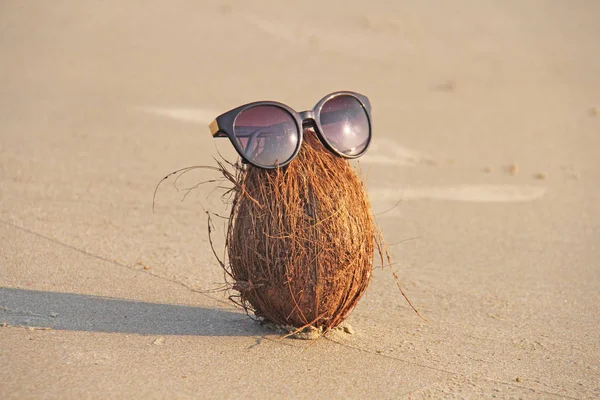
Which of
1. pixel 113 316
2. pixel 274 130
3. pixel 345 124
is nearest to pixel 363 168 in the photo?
pixel 345 124

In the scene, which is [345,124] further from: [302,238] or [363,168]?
[363,168]

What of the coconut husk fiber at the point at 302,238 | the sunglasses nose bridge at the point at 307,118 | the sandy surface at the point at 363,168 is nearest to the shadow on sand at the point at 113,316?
Answer: the sandy surface at the point at 363,168

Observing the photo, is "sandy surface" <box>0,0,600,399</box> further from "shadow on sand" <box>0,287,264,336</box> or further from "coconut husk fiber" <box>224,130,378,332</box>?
"coconut husk fiber" <box>224,130,378,332</box>

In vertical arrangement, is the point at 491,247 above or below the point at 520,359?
above

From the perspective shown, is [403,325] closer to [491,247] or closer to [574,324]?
[574,324]

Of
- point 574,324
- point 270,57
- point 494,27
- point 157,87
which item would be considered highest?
point 494,27

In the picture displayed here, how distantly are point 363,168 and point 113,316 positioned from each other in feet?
15.1

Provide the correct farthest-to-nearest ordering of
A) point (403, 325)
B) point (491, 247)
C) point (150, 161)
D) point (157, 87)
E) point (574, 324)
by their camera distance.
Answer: point (157, 87)
point (150, 161)
point (491, 247)
point (574, 324)
point (403, 325)

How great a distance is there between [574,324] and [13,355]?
3391mm

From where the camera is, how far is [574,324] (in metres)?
4.97

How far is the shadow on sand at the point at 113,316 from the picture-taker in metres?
4.14

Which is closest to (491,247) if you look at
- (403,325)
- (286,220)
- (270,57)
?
(403,325)

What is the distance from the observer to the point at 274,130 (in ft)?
12.4

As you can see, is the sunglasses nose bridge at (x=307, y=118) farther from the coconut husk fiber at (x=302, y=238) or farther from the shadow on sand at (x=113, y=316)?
the shadow on sand at (x=113, y=316)
